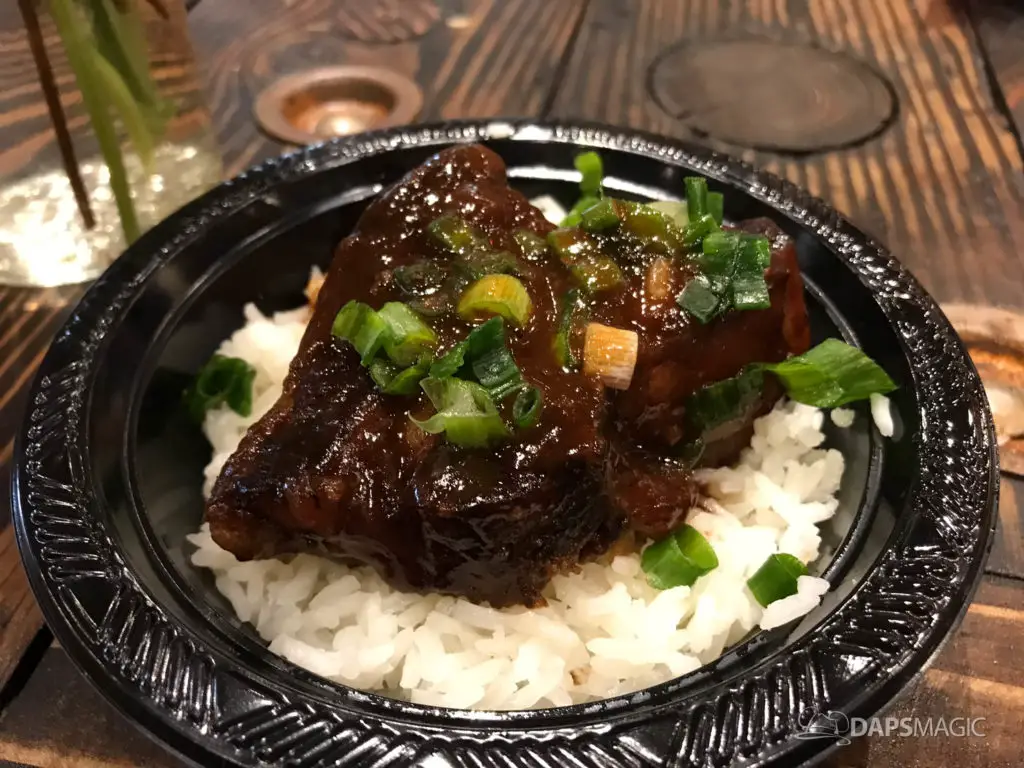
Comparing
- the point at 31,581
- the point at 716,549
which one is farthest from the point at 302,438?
the point at 716,549

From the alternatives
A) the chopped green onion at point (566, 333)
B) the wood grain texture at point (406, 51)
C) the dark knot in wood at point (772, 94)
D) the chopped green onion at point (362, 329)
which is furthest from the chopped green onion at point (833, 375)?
the wood grain texture at point (406, 51)

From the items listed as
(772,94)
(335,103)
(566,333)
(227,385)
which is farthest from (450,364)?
(772,94)

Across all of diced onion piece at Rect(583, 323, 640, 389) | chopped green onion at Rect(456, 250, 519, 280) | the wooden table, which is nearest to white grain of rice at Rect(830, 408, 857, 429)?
the wooden table

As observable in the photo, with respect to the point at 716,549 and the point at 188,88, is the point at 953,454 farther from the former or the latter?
the point at 188,88

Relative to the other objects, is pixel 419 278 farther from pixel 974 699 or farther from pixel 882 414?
pixel 974 699

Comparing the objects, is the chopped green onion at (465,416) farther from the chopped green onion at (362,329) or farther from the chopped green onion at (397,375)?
the chopped green onion at (362,329)

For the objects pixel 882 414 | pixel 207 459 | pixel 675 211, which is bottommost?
pixel 207 459
